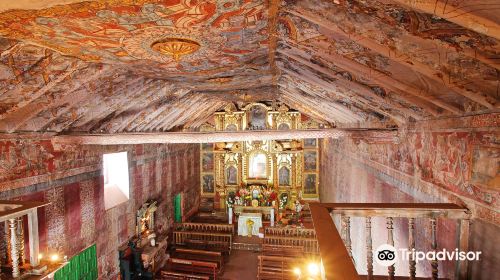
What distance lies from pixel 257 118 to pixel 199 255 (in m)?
9.21

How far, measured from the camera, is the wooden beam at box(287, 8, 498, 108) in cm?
334

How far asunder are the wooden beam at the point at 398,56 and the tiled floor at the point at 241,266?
1077 centimetres

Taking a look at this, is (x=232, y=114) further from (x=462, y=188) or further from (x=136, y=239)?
(x=462, y=188)

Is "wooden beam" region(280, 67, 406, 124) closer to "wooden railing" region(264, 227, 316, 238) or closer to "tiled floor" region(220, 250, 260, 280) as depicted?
"wooden railing" region(264, 227, 316, 238)

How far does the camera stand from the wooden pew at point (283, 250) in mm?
11683

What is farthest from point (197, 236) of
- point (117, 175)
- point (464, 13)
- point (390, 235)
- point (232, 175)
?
point (464, 13)

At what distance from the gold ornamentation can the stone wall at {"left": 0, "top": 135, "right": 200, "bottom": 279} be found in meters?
4.39

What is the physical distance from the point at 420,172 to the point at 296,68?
11.1ft

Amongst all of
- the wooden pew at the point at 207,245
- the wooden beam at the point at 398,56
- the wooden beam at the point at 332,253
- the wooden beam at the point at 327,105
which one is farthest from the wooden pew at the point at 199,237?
the wooden beam at the point at 398,56

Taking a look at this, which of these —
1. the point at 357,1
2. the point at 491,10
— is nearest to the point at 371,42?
the point at 357,1

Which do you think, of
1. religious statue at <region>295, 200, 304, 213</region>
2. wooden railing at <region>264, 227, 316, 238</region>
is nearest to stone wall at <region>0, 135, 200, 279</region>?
wooden railing at <region>264, 227, 316, 238</region>

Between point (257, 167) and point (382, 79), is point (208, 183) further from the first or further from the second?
point (382, 79)

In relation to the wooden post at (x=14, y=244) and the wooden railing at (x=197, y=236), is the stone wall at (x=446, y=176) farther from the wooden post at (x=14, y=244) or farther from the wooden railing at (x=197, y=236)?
the wooden railing at (x=197, y=236)

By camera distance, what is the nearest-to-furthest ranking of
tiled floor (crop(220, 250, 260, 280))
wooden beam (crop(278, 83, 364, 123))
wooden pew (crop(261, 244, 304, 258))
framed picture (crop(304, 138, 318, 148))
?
wooden beam (crop(278, 83, 364, 123))
wooden pew (crop(261, 244, 304, 258))
tiled floor (crop(220, 250, 260, 280))
framed picture (crop(304, 138, 318, 148))
